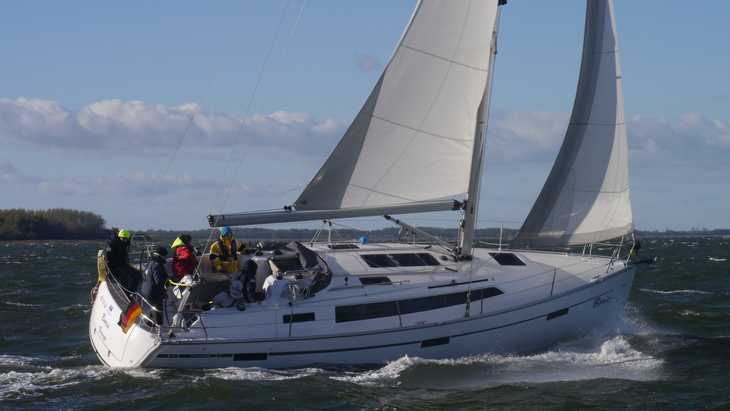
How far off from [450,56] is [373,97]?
1.61 meters

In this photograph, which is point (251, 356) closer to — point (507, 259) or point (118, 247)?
point (118, 247)

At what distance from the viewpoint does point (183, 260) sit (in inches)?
663

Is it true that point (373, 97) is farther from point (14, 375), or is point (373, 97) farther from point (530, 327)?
point (14, 375)

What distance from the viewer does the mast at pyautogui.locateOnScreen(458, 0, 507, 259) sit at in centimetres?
1817

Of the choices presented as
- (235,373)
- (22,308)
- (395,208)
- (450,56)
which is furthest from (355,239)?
(22,308)

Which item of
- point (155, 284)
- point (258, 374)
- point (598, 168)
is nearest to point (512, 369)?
point (258, 374)

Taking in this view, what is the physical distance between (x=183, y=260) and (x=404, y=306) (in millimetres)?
3952

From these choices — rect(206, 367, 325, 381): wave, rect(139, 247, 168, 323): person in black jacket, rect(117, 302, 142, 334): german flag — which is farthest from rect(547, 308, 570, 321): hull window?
rect(117, 302, 142, 334): german flag

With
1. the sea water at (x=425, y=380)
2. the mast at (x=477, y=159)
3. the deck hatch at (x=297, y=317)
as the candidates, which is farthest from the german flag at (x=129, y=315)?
the mast at (x=477, y=159)

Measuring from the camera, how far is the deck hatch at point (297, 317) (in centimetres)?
1562

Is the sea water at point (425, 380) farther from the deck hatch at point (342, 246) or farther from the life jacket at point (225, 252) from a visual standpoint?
the deck hatch at point (342, 246)

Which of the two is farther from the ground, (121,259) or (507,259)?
(507,259)

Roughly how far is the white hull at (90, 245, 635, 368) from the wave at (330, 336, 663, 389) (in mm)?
273

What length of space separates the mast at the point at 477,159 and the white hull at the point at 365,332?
116 cm
